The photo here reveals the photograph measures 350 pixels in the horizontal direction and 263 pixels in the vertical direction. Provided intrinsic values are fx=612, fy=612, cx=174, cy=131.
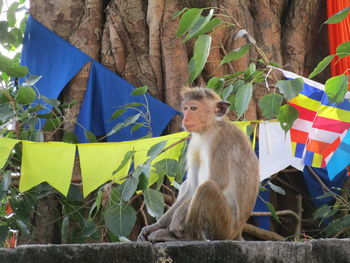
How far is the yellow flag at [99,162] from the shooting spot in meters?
4.64

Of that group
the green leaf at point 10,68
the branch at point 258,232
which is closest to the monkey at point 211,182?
the green leaf at point 10,68

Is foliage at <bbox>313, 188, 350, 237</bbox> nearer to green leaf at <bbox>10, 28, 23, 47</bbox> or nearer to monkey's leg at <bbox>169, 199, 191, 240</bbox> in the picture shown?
monkey's leg at <bbox>169, 199, 191, 240</bbox>

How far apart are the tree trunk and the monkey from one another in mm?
2249

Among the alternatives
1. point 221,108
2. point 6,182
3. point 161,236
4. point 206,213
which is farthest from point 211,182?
point 6,182

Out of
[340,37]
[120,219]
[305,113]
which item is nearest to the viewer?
[120,219]

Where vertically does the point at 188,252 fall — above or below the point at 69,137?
below

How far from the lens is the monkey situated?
324 cm

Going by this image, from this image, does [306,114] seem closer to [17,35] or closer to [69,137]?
[69,137]

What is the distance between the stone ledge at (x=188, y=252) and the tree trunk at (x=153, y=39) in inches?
142

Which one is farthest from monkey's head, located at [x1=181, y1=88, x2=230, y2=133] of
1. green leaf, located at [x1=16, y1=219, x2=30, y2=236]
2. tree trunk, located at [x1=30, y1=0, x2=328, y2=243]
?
tree trunk, located at [x1=30, y1=0, x2=328, y2=243]

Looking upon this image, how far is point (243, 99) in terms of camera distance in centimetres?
423

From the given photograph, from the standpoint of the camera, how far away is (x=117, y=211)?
4352mm

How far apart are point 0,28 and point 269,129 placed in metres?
2.98

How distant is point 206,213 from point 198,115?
0.72m
